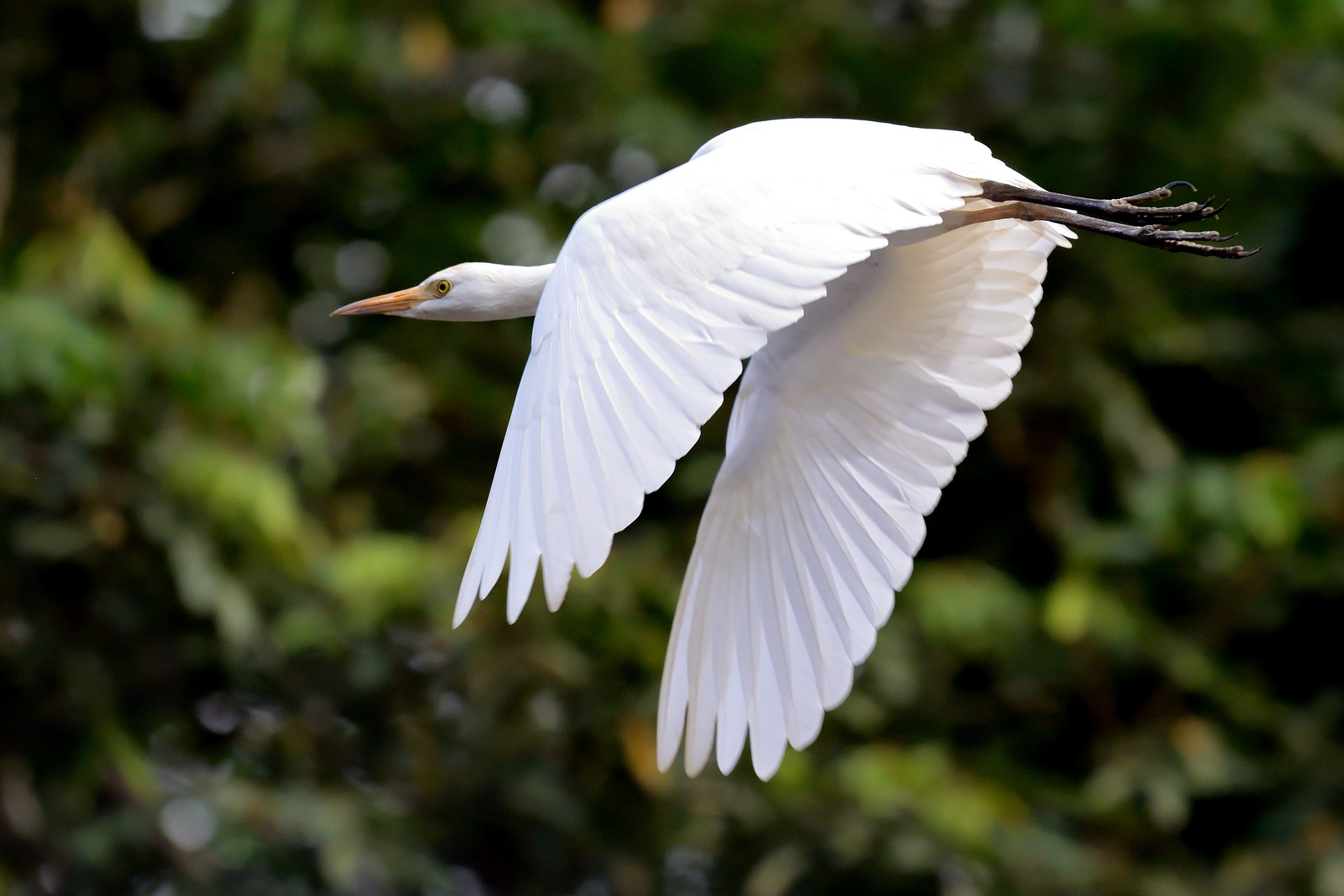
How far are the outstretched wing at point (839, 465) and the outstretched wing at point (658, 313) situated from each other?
18.0 inches

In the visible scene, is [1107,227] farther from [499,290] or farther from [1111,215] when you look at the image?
[499,290]

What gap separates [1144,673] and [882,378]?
312 cm

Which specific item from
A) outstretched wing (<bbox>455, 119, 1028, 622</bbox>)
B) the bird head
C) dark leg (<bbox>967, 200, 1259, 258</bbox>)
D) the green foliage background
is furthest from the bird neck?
the green foliage background

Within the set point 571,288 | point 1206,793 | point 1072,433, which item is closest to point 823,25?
point 1072,433

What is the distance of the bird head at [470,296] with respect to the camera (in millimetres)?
3287

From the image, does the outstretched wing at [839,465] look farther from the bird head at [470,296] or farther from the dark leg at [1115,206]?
the bird head at [470,296]

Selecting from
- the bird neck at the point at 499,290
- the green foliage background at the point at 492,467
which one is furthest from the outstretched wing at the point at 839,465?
the green foliage background at the point at 492,467

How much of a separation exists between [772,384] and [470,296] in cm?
59

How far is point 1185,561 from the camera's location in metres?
5.65

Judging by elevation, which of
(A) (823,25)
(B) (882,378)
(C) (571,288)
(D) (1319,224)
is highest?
(C) (571,288)

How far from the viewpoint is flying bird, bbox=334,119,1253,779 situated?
7.36 ft

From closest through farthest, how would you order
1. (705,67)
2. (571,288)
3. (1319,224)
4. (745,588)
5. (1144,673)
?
(571,288), (745,588), (1144,673), (705,67), (1319,224)

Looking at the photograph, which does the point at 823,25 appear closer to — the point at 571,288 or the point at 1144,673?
the point at 1144,673

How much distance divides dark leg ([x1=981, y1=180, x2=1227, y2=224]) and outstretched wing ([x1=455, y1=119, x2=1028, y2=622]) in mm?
239
